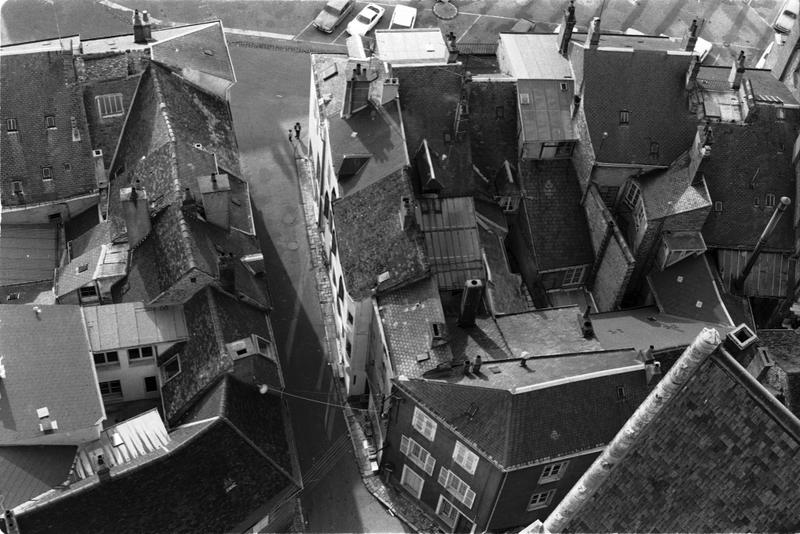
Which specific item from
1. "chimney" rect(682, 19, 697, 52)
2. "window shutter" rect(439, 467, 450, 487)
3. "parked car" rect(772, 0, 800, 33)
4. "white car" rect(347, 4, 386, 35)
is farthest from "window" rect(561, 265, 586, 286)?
"parked car" rect(772, 0, 800, 33)

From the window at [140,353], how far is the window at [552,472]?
36193mm

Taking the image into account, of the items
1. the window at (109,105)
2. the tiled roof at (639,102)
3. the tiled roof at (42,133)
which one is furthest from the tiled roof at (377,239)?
the tiled roof at (42,133)

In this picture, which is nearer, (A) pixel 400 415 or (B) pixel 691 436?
(B) pixel 691 436

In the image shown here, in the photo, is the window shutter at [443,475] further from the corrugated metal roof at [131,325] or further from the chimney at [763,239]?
the chimney at [763,239]

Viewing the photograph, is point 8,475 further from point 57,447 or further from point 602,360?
point 602,360

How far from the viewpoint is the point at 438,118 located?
285 ft

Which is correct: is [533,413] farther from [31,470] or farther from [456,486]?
[31,470]

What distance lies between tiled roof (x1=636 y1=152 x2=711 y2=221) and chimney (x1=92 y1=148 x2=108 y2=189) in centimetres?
5545

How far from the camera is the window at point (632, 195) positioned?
88625 millimetres

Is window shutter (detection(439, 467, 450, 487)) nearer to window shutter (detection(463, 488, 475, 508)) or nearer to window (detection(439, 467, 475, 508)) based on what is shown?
window (detection(439, 467, 475, 508))

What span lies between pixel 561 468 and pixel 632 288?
2698 centimetres

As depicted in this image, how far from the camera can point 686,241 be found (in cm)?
8406

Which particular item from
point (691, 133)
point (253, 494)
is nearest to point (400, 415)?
point (253, 494)

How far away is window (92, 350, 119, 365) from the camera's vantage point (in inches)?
2958
